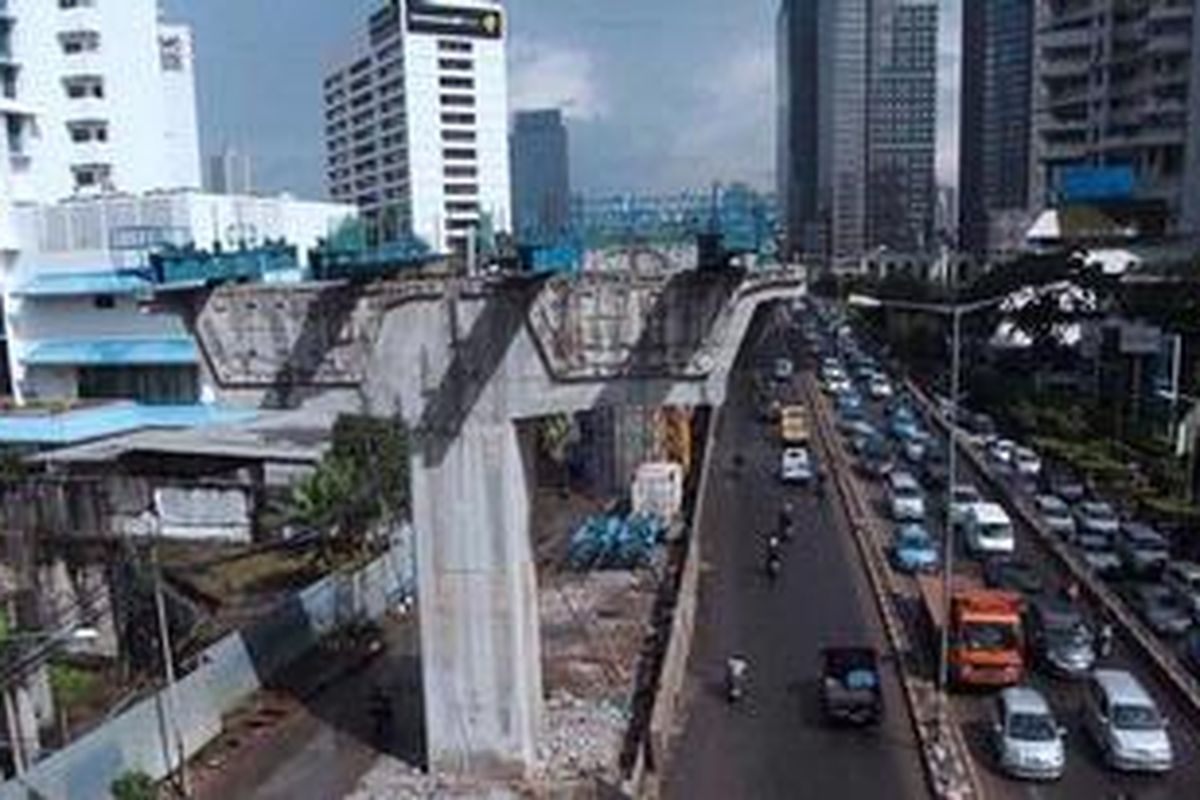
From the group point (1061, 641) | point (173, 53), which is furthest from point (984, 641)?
point (173, 53)

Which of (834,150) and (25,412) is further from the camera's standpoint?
(834,150)

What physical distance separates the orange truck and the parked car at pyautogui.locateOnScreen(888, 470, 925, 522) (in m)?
16.7

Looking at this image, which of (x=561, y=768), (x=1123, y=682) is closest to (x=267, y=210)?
(x=561, y=768)

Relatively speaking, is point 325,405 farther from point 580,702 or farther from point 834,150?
point 834,150

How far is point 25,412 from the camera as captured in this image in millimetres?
59062

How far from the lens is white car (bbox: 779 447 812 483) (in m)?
58.3

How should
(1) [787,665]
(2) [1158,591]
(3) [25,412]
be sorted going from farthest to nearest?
1. (3) [25,412]
2. (2) [1158,591]
3. (1) [787,665]

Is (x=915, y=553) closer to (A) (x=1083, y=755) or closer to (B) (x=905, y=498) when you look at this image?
(B) (x=905, y=498)

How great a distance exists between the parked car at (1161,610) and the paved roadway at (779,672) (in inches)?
277

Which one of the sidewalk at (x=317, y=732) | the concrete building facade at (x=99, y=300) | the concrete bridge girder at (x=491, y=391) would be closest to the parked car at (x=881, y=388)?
the concrete building facade at (x=99, y=300)

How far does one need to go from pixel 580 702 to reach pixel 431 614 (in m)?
5.37

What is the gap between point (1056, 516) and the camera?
154 feet

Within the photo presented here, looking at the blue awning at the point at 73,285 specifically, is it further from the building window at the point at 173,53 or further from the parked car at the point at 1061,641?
the parked car at the point at 1061,641

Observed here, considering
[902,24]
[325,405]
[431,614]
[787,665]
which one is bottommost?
[787,665]
